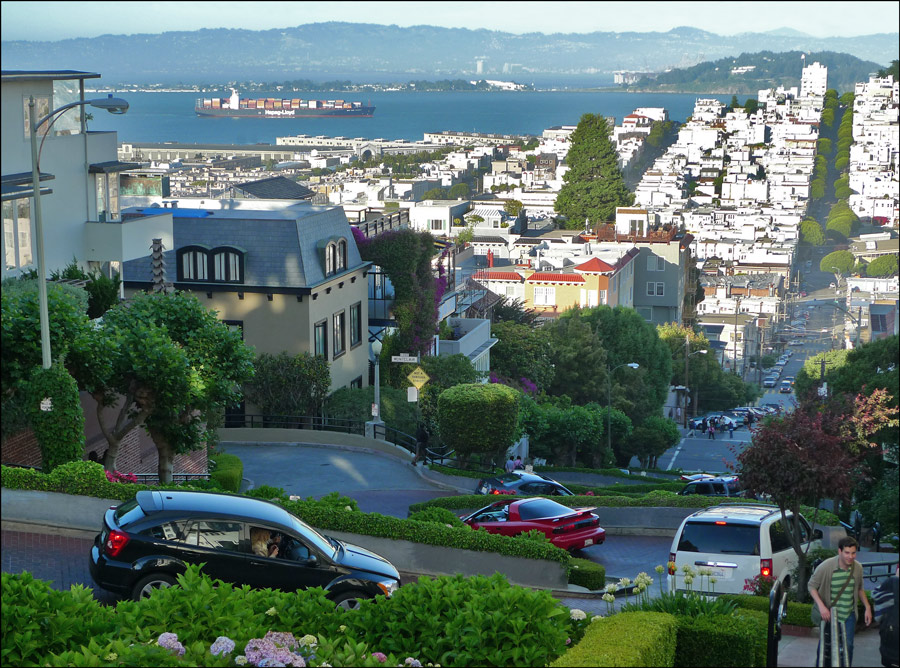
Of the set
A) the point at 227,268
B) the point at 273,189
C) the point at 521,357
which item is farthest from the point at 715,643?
the point at 273,189

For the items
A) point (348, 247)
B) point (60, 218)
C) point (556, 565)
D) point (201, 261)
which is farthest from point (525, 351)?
point (556, 565)

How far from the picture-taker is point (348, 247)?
38.4m

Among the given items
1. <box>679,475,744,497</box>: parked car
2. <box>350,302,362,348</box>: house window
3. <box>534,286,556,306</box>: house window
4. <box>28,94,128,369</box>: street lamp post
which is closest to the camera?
<box>28,94,128,369</box>: street lamp post

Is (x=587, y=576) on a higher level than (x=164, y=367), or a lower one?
lower

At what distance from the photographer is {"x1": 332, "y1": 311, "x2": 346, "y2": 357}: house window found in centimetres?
3716

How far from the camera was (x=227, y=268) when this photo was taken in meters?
35.1

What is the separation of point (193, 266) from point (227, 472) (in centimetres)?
1445

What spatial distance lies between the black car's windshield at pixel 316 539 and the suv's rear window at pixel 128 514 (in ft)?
5.12

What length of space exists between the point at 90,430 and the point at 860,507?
14564 millimetres

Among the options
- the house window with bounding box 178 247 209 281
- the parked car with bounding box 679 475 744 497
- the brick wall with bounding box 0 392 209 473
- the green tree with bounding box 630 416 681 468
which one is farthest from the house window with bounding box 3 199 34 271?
the green tree with bounding box 630 416 681 468

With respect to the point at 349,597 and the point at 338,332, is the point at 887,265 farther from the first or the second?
the point at 338,332

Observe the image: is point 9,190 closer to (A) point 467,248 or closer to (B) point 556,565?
(B) point 556,565

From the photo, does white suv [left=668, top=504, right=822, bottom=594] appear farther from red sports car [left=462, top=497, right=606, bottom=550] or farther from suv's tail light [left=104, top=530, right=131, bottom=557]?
suv's tail light [left=104, top=530, right=131, bottom=557]

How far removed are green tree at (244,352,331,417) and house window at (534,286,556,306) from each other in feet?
186
